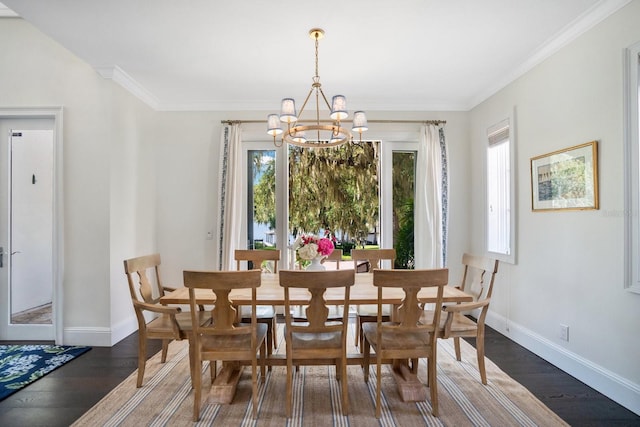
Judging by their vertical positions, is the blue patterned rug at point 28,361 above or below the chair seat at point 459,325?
below

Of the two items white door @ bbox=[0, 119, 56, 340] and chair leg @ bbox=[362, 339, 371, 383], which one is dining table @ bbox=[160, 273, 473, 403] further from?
white door @ bbox=[0, 119, 56, 340]

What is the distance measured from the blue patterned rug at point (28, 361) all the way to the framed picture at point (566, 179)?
435cm

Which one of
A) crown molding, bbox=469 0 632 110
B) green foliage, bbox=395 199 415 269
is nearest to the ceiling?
crown molding, bbox=469 0 632 110

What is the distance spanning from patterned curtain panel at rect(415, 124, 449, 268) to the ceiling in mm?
562

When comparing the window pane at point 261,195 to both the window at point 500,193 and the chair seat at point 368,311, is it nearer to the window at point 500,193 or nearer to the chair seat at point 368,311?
the chair seat at point 368,311

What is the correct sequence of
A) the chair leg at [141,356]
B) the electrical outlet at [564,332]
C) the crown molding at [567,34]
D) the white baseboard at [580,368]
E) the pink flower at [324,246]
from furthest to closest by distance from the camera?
the pink flower at [324,246] → the electrical outlet at [564,332] → the chair leg at [141,356] → the crown molding at [567,34] → the white baseboard at [580,368]

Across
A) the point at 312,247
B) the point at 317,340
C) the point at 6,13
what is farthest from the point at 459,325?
the point at 6,13

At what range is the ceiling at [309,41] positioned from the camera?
244cm

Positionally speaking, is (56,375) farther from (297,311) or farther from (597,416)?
(597,416)

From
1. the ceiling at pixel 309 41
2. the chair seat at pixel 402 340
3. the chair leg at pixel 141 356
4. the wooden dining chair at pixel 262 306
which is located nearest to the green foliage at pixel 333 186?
the ceiling at pixel 309 41

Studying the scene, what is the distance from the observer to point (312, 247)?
287 cm

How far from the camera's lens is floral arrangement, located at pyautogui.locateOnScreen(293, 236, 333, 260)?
113 inches

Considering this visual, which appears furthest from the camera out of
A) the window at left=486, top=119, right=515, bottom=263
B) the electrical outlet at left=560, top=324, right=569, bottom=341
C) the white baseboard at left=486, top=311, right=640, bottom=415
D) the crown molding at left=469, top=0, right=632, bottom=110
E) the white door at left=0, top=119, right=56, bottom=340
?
the window at left=486, top=119, right=515, bottom=263

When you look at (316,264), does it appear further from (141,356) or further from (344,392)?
(141,356)
